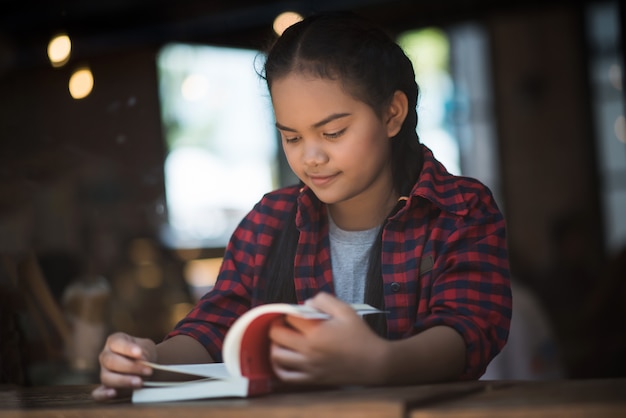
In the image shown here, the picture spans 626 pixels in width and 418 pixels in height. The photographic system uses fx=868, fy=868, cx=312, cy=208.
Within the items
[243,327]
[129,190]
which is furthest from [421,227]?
[129,190]

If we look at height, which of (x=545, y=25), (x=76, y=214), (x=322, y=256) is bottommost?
(x=322, y=256)

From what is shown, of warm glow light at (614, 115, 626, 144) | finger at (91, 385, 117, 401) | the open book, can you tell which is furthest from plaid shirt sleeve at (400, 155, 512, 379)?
warm glow light at (614, 115, 626, 144)

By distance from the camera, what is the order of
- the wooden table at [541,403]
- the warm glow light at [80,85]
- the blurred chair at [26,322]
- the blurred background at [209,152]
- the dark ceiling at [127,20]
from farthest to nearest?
1. the dark ceiling at [127,20]
2. the blurred background at [209,152]
3. the warm glow light at [80,85]
4. the blurred chair at [26,322]
5. the wooden table at [541,403]

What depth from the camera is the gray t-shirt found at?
108cm

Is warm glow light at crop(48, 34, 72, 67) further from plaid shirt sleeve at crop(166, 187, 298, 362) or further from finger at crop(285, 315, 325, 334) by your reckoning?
finger at crop(285, 315, 325, 334)

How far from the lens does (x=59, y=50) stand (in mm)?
2404

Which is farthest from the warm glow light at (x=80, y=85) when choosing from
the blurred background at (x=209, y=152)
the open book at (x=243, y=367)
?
the open book at (x=243, y=367)

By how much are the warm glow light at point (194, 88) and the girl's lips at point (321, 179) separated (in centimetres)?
259

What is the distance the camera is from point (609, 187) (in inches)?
247

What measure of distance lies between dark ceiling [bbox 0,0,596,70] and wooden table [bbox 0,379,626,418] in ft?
6.92

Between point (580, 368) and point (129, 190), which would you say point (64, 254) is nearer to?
point (129, 190)

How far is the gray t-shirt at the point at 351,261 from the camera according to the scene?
3.54 feet

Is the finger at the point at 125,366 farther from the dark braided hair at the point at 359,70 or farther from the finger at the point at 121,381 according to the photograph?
the dark braided hair at the point at 359,70

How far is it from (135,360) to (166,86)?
2168 millimetres
